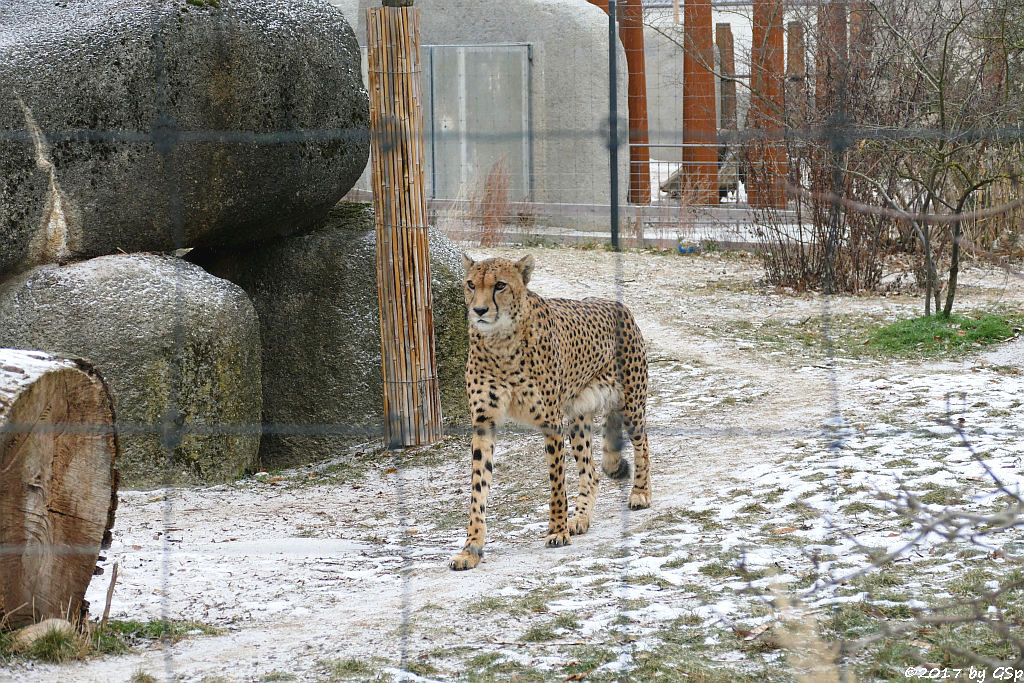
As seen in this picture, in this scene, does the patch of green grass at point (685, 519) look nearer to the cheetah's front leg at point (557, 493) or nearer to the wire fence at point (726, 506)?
the wire fence at point (726, 506)

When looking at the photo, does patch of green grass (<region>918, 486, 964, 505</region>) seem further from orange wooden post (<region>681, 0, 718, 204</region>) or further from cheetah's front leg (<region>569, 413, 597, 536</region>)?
orange wooden post (<region>681, 0, 718, 204</region>)

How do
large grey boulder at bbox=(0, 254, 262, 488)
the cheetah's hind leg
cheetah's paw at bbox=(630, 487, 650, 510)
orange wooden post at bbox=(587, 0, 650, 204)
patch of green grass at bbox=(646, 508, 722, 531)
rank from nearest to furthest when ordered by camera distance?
1. patch of green grass at bbox=(646, 508, 722, 531)
2. cheetah's paw at bbox=(630, 487, 650, 510)
3. the cheetah's hind leg
4. large grey boulder at bbox=(0, 254, 262, 488)
5. orange wooden post at bbox=(587, 0, 650, 204)

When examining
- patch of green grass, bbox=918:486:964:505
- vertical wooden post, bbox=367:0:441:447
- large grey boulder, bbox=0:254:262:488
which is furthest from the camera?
vertical wooden post, bbox=367:0:441:447

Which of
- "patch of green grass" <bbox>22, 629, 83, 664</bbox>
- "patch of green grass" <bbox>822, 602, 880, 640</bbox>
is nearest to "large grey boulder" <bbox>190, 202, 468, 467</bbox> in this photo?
"patch of green grass" <bbox>22, 629, 83, 664</bbox>

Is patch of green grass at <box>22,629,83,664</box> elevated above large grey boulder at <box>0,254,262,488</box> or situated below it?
below

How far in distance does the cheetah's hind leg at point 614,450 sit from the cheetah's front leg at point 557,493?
0.44m

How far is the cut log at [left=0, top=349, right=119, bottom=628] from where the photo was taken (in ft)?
9.53

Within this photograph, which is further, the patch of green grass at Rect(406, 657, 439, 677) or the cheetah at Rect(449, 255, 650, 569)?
the cheetah at Rect(449, 255, 650, 569)

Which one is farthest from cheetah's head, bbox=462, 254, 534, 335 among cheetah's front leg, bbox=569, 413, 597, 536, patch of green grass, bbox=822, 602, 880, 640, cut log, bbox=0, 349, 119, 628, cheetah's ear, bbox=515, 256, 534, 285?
patch of green grass, bbox=822, 602, 880, 640

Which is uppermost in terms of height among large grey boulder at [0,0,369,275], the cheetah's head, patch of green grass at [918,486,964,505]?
large grey boulder at [0,0,369,275]

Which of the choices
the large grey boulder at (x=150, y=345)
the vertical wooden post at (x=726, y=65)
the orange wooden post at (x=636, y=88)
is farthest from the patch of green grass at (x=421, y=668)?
the vertical wooden post at (x=726, y=65)

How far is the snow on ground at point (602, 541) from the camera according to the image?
2.86 meters

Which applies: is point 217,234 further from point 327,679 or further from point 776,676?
point 776,676

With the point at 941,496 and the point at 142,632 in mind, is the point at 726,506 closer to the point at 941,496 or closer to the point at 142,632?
the point at 941,496
